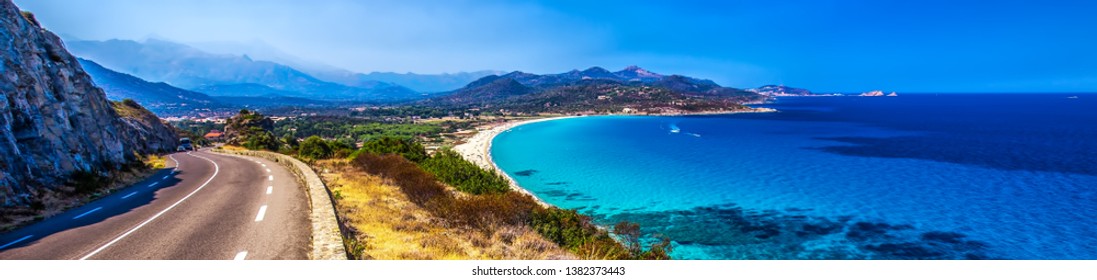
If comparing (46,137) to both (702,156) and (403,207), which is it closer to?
(403,207)

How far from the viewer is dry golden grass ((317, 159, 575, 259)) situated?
1129 cm

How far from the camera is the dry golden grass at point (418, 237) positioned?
11.3 meters

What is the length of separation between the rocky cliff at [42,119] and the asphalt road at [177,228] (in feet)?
7.85

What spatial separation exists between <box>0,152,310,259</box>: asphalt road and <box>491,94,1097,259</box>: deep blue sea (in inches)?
716

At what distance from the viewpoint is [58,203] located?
15.6 metres

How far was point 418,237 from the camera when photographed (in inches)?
502

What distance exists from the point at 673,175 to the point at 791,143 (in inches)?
1738

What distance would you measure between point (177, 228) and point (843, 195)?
4367cm

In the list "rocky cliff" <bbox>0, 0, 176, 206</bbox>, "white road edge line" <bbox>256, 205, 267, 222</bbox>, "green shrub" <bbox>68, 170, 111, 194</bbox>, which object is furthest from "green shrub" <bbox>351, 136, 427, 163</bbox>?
"white road edge line" <bbox>256, 205, 267, 222</bbox>

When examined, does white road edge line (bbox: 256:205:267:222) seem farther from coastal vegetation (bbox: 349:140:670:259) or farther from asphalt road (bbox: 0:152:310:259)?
coastal vegetation (bbox: 349:140:670:259)

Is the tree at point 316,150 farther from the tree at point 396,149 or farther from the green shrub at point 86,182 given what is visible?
the green shrub at point 86,182

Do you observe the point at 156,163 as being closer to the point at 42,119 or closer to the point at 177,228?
the point at 42,119

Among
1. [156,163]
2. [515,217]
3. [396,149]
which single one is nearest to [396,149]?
[396,149]

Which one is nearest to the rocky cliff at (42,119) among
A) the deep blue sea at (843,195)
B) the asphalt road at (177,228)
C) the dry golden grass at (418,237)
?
the asphalt road at (177,228)
